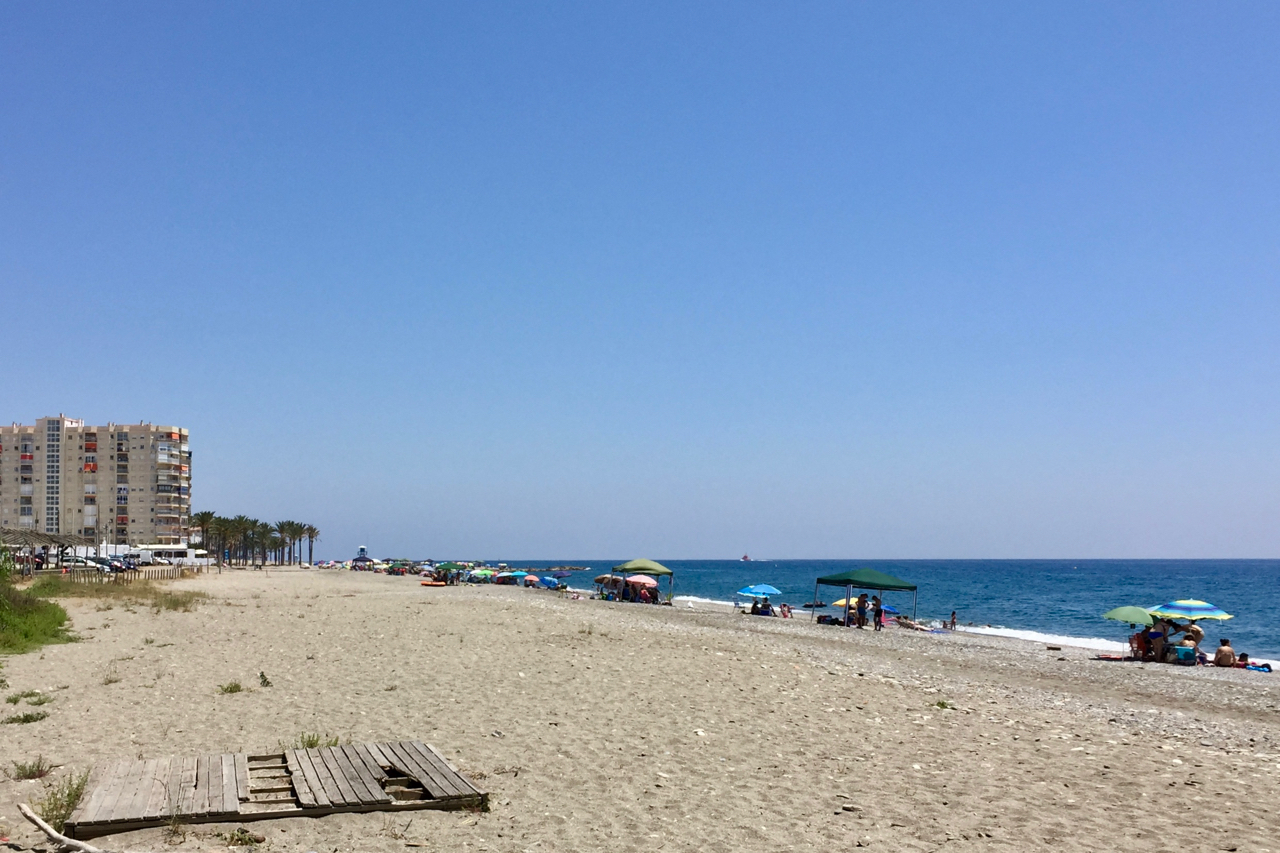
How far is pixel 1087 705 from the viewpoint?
1666 cm

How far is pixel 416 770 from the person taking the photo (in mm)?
8711

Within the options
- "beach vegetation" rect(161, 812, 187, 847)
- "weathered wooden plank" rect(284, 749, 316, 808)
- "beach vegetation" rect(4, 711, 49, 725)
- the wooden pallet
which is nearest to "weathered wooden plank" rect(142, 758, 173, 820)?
the wooden pallet

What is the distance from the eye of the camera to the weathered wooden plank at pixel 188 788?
735 cm

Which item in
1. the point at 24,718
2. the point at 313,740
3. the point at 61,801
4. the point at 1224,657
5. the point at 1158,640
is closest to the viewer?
the point at 61,801

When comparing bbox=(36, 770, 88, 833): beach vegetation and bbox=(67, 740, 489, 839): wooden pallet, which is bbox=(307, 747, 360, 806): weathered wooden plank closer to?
bbox=(67, 740, 489, 839): wooden pallet

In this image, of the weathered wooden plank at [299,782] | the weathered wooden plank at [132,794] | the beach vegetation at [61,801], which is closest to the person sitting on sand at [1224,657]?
the weathered wooden plank at [299,782]

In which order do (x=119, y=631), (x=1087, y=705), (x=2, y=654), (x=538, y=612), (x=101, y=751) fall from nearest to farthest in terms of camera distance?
(x=101, y=751), (x=1087, y=705), (x=2, y=654), (x=119, y=631), (x=538, y=612)

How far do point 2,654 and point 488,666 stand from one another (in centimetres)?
972

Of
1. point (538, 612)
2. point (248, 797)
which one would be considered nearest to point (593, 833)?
point (248, 797)

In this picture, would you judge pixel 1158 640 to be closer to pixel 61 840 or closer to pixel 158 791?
pixel 158 791

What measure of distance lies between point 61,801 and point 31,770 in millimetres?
1731

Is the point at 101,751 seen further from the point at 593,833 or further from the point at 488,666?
the point at 488,666

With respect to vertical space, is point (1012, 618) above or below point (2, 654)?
below

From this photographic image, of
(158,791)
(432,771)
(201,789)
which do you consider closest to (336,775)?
(432,771)
